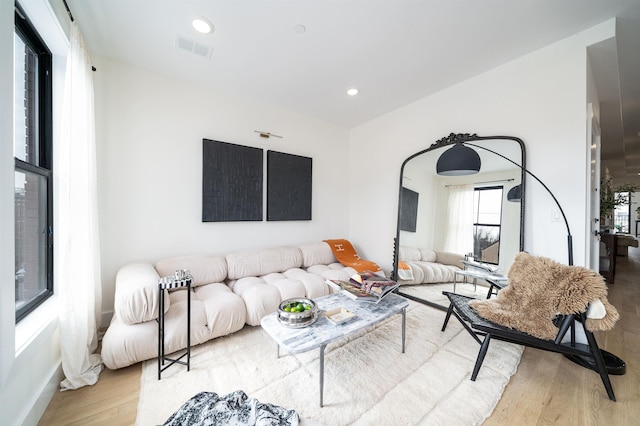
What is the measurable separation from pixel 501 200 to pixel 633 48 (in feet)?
5.77

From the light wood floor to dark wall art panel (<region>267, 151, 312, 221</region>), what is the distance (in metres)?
2.27

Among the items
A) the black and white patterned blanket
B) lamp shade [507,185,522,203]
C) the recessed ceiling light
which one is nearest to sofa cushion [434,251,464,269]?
lamp shade [507,185,522,203]

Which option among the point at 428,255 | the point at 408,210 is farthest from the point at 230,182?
the point at 428,255

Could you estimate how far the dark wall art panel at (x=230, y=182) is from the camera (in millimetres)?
2869

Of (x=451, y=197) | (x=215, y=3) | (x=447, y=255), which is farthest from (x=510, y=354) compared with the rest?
(x=215, y=3)

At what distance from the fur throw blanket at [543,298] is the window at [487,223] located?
1.56 ft

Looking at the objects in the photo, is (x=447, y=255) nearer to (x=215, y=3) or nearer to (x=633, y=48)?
(x=633, y=48)

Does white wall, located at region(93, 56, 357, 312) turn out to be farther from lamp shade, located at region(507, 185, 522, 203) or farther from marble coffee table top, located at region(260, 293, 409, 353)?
lamp shade, located at region(507, 185, 522, 203)

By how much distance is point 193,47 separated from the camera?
220 centimetres

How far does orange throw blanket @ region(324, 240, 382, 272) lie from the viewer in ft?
11.1

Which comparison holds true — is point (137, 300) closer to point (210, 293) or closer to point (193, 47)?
point (210, 293)

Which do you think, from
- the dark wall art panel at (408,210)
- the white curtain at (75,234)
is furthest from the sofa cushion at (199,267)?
the dark wall art panel at (408,210)

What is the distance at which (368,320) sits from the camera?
1720 millimetres

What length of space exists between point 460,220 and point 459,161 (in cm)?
70
